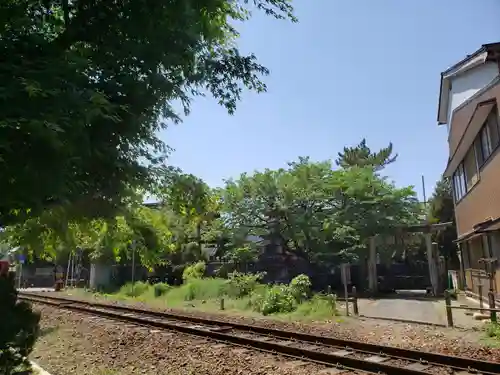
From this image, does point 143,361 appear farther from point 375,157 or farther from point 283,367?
point 375,157

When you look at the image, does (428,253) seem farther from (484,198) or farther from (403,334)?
(403,334)

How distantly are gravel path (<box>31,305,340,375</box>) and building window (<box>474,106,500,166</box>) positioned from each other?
1081cm

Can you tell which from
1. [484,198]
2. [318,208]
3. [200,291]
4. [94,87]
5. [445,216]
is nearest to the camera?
[94,87]

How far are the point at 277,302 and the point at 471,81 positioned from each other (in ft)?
46.5

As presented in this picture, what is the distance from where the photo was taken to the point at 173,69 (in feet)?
18.6

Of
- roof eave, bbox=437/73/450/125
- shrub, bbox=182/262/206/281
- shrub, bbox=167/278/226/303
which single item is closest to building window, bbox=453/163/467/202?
roof eave, bbox=437/73/450/125

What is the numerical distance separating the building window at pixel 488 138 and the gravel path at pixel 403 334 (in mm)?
6647

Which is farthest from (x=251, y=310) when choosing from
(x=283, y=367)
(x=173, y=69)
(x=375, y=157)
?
(x=375, y=157)

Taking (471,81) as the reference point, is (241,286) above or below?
below

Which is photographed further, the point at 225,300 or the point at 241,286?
the point at 241,286

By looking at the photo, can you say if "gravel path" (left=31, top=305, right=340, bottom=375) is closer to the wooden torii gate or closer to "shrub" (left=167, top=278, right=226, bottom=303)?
"shrub" (left=167, top=278, right=226, bottom=303)

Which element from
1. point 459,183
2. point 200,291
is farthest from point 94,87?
point 459,183

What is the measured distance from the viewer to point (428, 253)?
23.5m

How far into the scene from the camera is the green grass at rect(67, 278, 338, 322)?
16016mm
